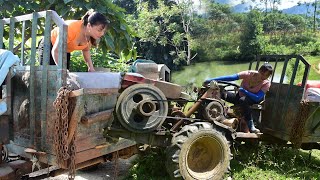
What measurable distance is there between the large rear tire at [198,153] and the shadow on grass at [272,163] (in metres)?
0.49

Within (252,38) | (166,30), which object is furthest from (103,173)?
(252,38)

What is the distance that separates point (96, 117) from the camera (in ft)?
13.0

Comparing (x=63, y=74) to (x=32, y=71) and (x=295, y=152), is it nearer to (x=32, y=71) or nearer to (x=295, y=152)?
(x=32, y=71)

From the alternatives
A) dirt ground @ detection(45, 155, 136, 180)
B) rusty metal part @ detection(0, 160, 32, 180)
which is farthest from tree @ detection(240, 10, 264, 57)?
rusty metal part @ detection(0, 160, 32, 180)

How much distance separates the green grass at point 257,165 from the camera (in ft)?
18.8

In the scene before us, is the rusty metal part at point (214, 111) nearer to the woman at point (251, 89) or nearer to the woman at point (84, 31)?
the woman at point (251, 89)

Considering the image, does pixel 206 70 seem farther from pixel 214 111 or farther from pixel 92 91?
pixel 92 91

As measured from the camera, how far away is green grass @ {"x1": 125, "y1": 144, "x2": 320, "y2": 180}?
226 inches

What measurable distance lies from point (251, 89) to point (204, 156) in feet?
5.12

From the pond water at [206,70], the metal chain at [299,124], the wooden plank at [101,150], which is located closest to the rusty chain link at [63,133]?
the wooden plank at [101,150]

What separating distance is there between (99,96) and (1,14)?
10.9 feet

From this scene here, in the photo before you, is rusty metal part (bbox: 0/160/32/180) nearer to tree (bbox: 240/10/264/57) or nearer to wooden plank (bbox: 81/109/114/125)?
wooden plank (bbox: 81/109/114/125)


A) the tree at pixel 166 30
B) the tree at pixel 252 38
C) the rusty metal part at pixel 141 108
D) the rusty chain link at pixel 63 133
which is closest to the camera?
the rusty chain link at pixel 63 133

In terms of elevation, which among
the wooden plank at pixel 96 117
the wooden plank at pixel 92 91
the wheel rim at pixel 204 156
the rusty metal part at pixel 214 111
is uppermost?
the wooden plank at pixel 92 91
